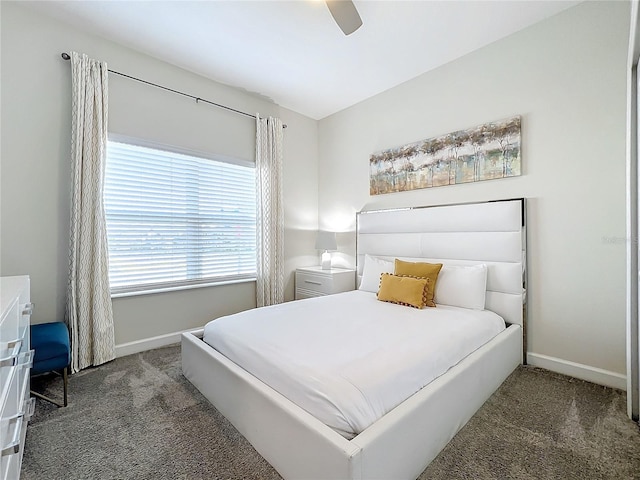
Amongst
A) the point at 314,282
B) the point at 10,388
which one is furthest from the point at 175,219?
the point at 10,388

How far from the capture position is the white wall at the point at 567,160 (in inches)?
83.1

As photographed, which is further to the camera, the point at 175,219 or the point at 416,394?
the point at 175,219

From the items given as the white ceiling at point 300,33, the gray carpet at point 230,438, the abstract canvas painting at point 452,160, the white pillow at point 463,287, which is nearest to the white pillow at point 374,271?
the white pillow at point 463,287

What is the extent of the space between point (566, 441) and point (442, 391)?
2.47ft

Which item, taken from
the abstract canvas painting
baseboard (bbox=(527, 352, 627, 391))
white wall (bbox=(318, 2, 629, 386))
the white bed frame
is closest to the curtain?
the white bed frame

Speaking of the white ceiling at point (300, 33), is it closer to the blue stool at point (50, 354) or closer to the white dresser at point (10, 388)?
the white dresser at point (10, 388)

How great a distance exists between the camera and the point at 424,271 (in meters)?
2.66

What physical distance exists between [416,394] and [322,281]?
88.4 inches

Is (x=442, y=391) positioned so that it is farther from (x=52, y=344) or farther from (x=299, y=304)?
(x=52, y=344)

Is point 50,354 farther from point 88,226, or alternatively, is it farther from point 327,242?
point 327,242

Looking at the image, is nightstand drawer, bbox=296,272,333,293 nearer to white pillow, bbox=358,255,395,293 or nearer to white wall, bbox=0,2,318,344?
white pillow, bbox=358,255,395,293

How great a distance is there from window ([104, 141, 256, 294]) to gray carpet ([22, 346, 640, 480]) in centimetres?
112

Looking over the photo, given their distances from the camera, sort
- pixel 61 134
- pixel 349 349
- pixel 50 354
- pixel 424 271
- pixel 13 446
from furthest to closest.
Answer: pixel 424 271 < pixel 61 134 < pixel 50 354 < pixel 349 349 < pixel 13 446

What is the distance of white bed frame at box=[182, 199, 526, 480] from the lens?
1.15 meters
